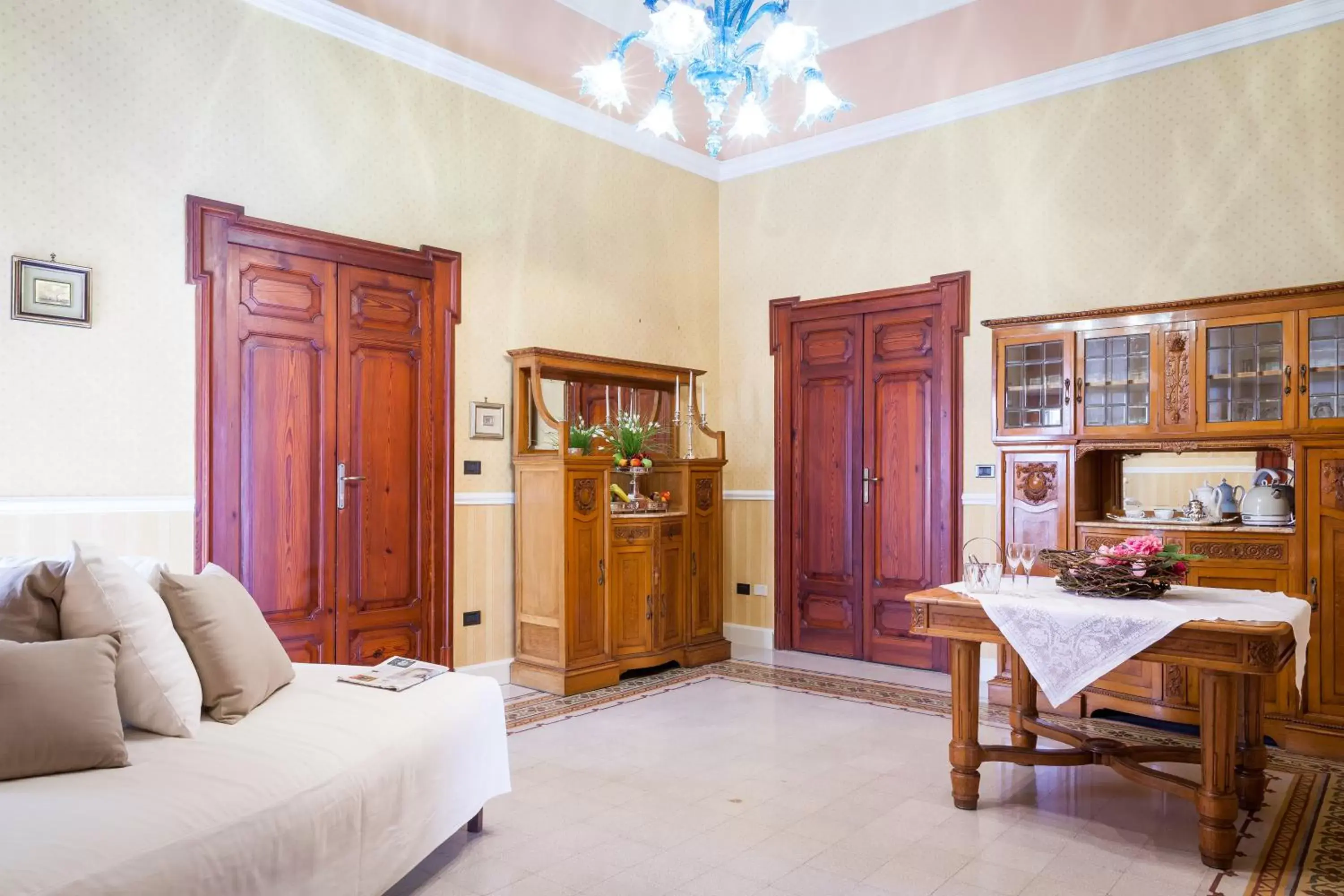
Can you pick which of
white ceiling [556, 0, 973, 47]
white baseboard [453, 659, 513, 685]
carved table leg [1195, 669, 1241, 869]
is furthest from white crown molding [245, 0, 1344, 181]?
carved table leg [1195, 669, 1241, 869]

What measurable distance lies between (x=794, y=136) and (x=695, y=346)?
5.23 feet

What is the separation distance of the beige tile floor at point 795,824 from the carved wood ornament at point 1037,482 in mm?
1244

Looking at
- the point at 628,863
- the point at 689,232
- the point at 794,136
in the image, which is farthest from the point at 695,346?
the point at 628,863

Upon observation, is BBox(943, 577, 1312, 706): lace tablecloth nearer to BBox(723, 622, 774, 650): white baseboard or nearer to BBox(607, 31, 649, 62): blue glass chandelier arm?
BBox(607, 31, 649, 62): blue glass chandelier arm

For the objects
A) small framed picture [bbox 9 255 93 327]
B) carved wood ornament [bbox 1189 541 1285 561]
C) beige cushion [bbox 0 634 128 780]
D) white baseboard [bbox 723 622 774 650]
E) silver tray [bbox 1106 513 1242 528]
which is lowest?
white baseboard [bbox 723 622 774 650]

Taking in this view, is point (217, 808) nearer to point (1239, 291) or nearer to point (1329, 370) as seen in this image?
point (1329, 370)

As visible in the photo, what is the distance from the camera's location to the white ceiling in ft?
14.5

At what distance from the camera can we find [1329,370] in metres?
3.99

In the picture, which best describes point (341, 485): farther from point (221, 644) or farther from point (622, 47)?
point (622, 47)

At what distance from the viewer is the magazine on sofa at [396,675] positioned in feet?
9.57

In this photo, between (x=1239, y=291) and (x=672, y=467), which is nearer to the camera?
(x=1239, y=291)

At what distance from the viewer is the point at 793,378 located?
631 cm

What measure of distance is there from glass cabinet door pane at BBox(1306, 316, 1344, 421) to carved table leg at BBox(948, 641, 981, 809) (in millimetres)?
2091

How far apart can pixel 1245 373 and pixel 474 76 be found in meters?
4.26
